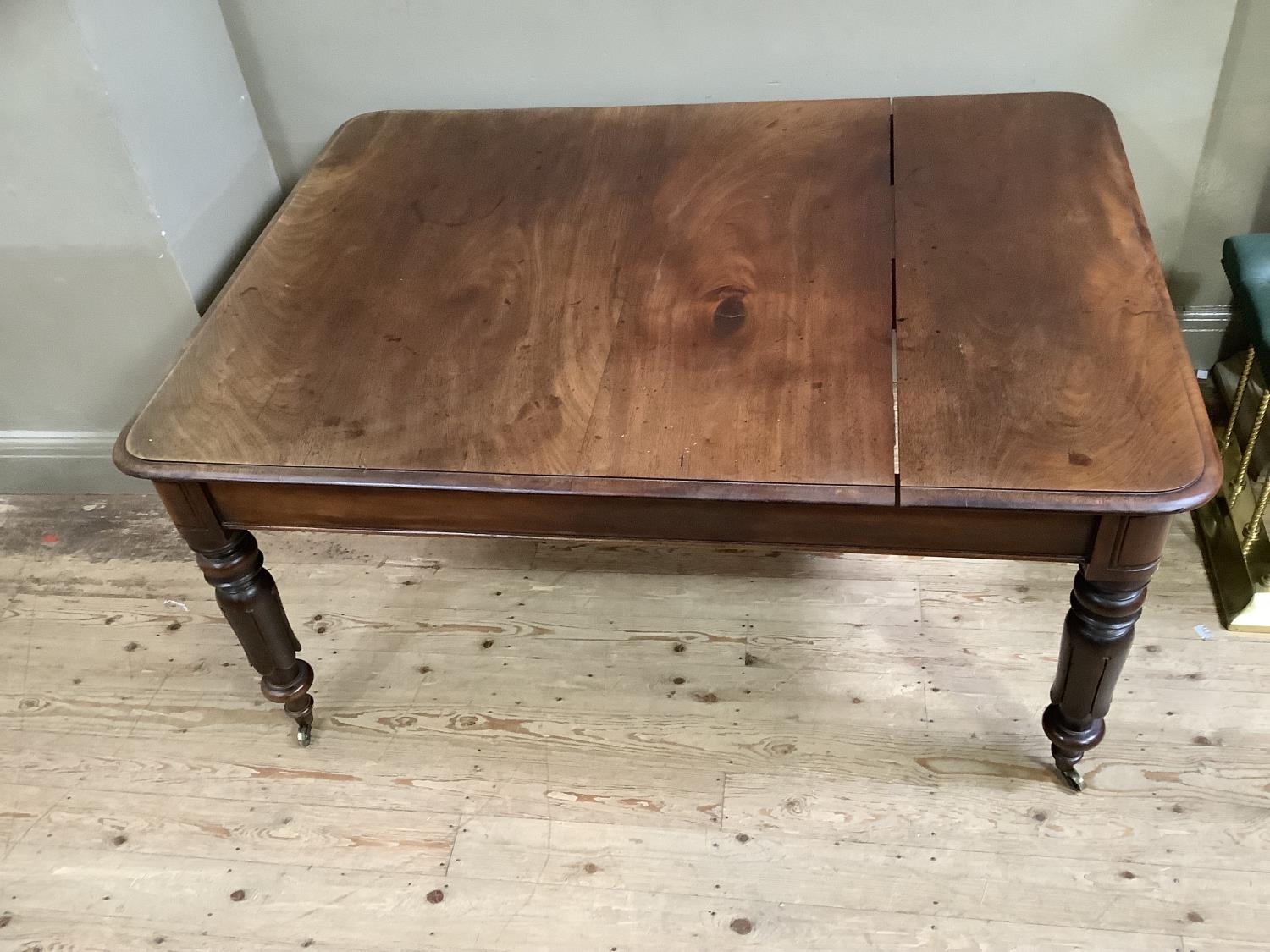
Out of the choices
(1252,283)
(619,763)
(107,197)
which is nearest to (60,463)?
Answer: (107,197)

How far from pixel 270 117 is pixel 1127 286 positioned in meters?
1.49

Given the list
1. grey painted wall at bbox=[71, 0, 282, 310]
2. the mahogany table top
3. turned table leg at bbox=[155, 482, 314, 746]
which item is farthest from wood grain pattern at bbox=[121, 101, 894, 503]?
grey painted wall at bbox=[71, 0, 282, 310]

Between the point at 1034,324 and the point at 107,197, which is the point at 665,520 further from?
the point at 107,197

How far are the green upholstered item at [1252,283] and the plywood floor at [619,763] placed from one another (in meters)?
0.44

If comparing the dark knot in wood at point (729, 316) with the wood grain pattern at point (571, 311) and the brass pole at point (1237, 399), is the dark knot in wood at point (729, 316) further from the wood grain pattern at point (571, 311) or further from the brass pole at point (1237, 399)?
the brass pole at point (1237, 399)

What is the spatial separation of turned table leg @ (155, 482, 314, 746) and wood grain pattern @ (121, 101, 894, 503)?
0.11 metres

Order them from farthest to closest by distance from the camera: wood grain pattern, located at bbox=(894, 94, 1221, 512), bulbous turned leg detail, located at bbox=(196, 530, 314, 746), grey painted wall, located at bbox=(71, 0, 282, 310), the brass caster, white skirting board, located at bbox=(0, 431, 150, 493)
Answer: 1. white skirting board, located at bbox=(0, 431, 150, 493)
2. grey painted wall, located at bbox=(71, 0, 282, 310)
3. the brass caster
4. bulbous turned leg detail, located at bbox=(196, 530, 314, 746)
5. wood grain pattern, located at bbox=(894, 94, 1221, 512)

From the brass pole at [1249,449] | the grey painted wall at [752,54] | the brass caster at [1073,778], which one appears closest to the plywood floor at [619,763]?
the brass caster at [1073,778]

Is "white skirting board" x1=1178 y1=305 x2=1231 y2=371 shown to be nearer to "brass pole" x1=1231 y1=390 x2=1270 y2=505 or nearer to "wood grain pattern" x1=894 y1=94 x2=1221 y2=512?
"brass pole" x1=1231 y1=390 x2=1270 y2=505

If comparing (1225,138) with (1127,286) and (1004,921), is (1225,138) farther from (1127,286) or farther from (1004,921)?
(1004,921)

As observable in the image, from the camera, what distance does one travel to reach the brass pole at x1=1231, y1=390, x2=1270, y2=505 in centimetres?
162

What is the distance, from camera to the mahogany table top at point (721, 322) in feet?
3.67

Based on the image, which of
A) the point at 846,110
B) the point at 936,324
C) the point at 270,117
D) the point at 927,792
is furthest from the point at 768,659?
the point at 270,117

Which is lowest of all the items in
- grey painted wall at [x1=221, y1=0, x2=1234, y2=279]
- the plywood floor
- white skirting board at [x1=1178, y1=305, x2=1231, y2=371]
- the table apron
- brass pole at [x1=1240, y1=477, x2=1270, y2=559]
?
the plywood floor
